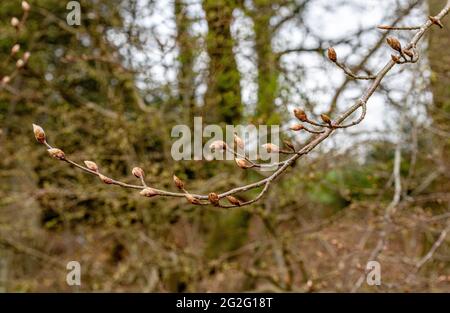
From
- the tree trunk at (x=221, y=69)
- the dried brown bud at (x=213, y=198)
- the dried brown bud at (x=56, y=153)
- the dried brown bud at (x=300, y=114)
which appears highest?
the tree trunk at (x=221, y=69)

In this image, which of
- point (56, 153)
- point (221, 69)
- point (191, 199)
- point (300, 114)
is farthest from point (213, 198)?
point (221, 69)

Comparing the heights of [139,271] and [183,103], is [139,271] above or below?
below

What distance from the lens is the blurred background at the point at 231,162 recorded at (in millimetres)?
4578

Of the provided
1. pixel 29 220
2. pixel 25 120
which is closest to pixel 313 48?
pixel 25 120

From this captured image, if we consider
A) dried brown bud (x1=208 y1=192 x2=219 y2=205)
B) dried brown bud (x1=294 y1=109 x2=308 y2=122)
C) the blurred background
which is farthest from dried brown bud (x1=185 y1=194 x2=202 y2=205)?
the blurred background

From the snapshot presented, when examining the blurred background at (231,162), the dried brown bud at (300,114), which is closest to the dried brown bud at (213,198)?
the dried brown bud at (300,114)

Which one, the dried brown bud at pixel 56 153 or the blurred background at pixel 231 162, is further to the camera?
the blurred background at pixel 231 162

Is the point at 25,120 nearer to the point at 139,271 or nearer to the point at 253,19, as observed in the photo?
the point at 139,271

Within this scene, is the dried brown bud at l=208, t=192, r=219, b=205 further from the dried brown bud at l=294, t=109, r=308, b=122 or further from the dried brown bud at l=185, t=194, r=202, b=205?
the dried brown bud at l=294, t=109, r=308, b=122

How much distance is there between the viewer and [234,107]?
4.89m

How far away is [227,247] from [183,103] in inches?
67.5

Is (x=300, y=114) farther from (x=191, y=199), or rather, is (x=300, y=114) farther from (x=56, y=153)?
(x=56, y=153)

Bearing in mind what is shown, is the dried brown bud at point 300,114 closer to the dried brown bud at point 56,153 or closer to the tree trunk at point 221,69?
the dried brown bud at point 56,153

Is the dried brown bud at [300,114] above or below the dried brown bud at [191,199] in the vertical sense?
above
